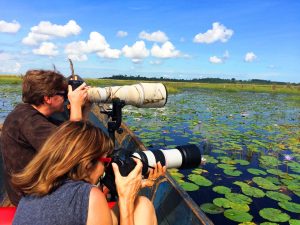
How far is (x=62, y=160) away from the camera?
4.15ft

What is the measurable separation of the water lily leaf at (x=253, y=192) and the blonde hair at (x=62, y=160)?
354 cm

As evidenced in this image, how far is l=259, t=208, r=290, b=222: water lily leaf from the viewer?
359 cm

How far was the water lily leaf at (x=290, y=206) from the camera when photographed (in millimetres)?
3818

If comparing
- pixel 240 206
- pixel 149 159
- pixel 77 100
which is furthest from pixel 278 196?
pixel 77 100

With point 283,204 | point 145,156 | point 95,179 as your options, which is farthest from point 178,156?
point 283,204

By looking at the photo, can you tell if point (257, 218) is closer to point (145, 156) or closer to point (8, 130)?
point (145, 156)

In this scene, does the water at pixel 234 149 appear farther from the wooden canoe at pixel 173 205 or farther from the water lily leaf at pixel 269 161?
the wooden canoe at pixel 173 205

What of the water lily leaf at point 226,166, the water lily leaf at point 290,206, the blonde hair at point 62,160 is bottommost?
the water lily leaf at point 290,206

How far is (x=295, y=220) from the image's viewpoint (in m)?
3.58

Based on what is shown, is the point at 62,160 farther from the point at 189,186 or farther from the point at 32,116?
the point at 189,186

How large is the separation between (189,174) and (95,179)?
381 centimetres

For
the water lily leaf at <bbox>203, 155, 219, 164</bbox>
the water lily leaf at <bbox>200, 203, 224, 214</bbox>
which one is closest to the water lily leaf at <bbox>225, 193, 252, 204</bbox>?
the water lily leaf at <bbox>200, 203, 224, 214</bbox>

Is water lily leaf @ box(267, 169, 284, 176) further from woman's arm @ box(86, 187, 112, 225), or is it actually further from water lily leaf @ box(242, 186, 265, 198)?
woman's arm @ box(86, 187, 112, 225)

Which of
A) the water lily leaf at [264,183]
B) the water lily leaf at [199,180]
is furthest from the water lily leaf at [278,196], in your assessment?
the water lily leaf at [199,180]
